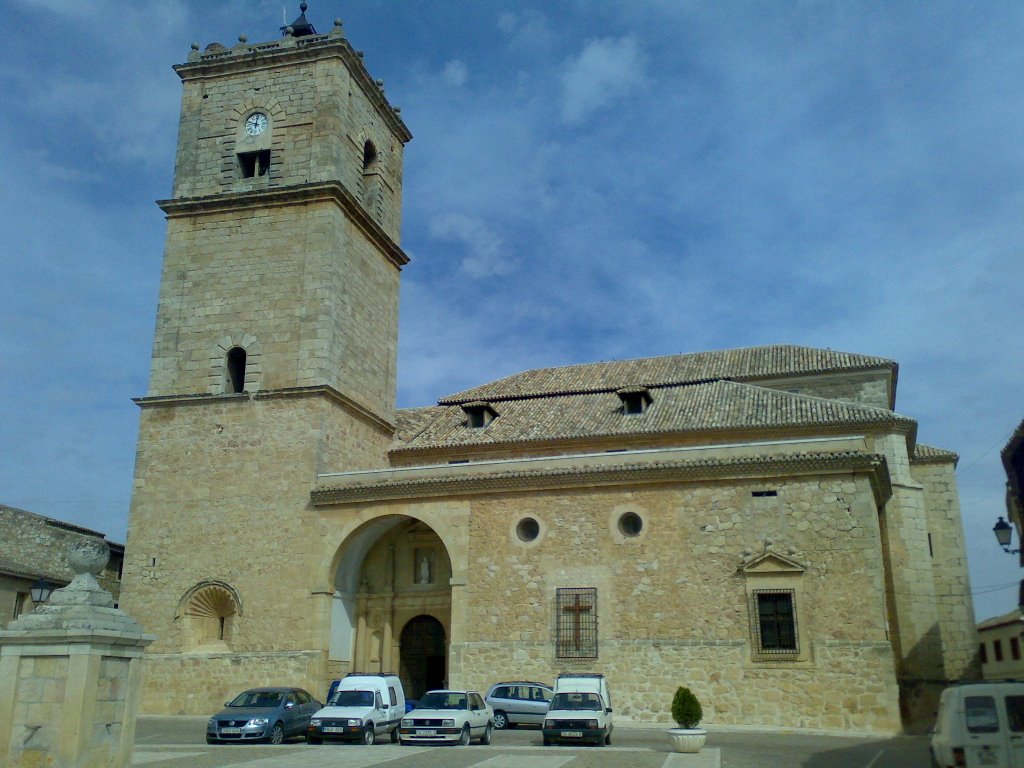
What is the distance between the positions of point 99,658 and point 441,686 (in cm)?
1665

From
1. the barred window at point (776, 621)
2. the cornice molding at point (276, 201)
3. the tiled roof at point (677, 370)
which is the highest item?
the cornice molding at point (276, 201)

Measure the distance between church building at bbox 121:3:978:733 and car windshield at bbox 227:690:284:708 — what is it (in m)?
4.18

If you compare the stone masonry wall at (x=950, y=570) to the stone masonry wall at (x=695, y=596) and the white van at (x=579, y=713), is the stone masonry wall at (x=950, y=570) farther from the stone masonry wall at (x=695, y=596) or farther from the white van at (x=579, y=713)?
the white van at (x=579, y=713)

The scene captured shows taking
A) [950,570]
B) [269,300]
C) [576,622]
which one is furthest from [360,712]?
[950,570]

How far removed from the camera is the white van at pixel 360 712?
16.5m

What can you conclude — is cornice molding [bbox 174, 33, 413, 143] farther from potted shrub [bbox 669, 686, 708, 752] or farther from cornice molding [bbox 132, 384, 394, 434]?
potted shrub [bbox 669, 686, 708, 752]

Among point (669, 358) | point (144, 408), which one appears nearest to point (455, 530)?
point (144, 408)

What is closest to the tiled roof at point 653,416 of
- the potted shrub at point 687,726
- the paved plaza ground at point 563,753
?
the paved plaza ground at point 563,753

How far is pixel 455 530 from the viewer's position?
2261 centimetres

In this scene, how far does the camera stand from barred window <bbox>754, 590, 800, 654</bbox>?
1950 cm

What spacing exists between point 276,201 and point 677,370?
13.9 metres

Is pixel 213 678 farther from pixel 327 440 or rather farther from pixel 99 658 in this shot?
pixel 99 658

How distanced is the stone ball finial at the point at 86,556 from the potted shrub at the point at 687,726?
9.22 metres

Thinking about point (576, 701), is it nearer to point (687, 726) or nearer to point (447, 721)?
point (687, 726)
